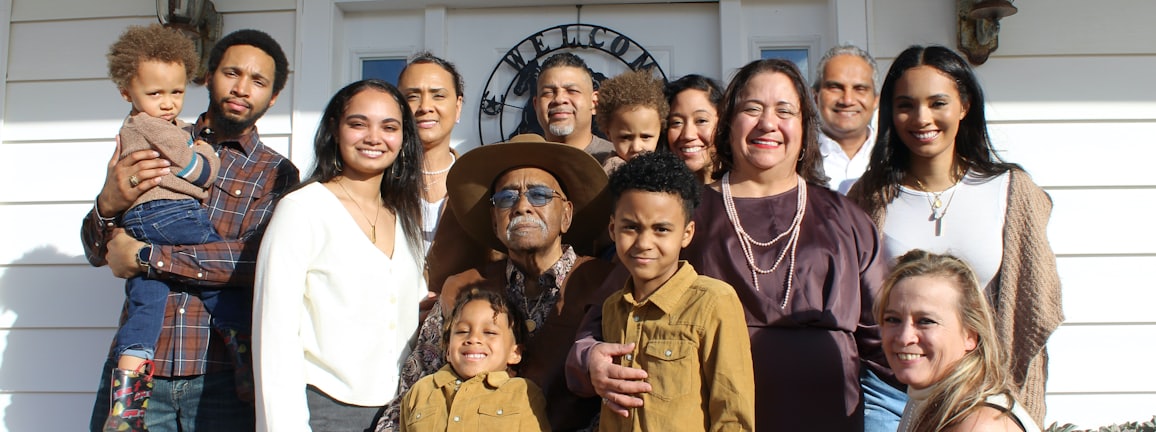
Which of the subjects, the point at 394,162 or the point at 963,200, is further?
the point at 394,162

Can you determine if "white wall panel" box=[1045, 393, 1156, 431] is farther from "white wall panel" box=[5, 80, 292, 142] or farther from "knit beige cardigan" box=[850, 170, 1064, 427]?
"white wall panel" box=[5, 80, 292, 142]

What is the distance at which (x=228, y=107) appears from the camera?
9.94ft

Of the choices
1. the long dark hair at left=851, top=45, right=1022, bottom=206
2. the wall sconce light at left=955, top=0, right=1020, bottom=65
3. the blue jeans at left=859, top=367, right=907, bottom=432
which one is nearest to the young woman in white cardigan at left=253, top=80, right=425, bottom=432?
the blue jeans at left=859, top=367, right=907, bottom=432

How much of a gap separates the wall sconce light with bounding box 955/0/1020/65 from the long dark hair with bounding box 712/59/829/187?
1605 millimetres

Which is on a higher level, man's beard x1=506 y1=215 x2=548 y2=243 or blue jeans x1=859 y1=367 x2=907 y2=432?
man's beard x1=506 y1=215 x2=548 y2=243

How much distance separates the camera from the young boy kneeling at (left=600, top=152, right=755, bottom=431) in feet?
6.46

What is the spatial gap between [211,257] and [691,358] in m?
1.52

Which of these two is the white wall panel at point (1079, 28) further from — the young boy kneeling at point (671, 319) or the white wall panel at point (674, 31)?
the young boy kneeling at point (671, 319)

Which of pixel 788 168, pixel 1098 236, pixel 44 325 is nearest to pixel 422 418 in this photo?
pixel 788 168

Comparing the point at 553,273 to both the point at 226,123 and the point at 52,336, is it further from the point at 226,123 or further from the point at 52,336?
the point at 52,336

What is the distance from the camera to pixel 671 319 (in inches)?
81.4

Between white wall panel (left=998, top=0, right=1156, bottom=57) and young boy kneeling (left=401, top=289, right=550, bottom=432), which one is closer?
young boy kneeling (left=401, top=289, right=550, bottom=432)

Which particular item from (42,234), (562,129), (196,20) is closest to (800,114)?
(562,129)

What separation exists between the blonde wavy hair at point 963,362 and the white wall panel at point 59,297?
3528mm
